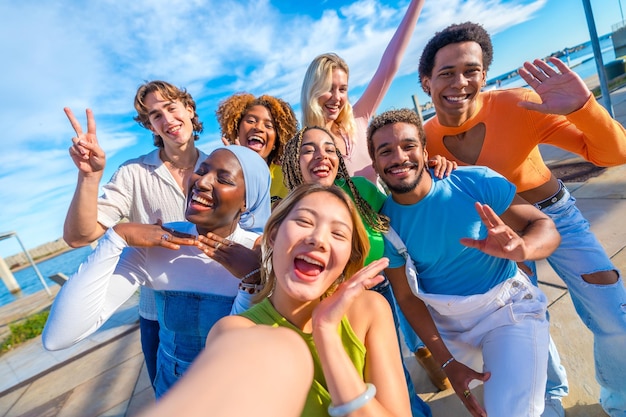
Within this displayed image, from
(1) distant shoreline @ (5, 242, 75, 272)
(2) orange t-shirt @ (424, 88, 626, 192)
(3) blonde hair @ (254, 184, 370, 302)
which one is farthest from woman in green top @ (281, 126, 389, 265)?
(1) distant shoreline @ (5, 242, 75, 272)

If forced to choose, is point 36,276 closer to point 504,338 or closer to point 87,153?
point 87,153

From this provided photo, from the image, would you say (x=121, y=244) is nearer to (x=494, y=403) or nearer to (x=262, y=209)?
(x=262, y=209)

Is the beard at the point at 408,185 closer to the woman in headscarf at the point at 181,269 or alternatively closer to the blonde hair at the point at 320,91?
the woman in headscarf at the point at 181,269

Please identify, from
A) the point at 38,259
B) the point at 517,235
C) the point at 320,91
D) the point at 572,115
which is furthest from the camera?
the point at 38,259

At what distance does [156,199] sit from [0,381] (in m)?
5.09

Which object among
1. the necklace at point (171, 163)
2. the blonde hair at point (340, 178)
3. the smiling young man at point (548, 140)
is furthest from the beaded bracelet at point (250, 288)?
the smiling young man at point (548, 140)

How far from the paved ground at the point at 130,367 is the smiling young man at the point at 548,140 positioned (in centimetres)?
43

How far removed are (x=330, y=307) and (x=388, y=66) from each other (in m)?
2.50

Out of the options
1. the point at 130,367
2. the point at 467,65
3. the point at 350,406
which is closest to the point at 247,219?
the point at 350,406

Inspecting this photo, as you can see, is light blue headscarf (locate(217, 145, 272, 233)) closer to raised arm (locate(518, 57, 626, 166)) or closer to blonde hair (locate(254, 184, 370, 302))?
blonde hair (locate(254, 184, 370, 302))

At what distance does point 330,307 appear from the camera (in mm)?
1115

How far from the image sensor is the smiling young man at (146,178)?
163 centimetres

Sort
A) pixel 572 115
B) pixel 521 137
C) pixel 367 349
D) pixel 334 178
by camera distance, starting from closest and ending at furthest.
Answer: pixel 367 349 → pixel 572 115 → pixel 521 137 → pixel 334 178

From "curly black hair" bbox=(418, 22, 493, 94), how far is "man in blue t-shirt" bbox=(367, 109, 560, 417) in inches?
19.7
